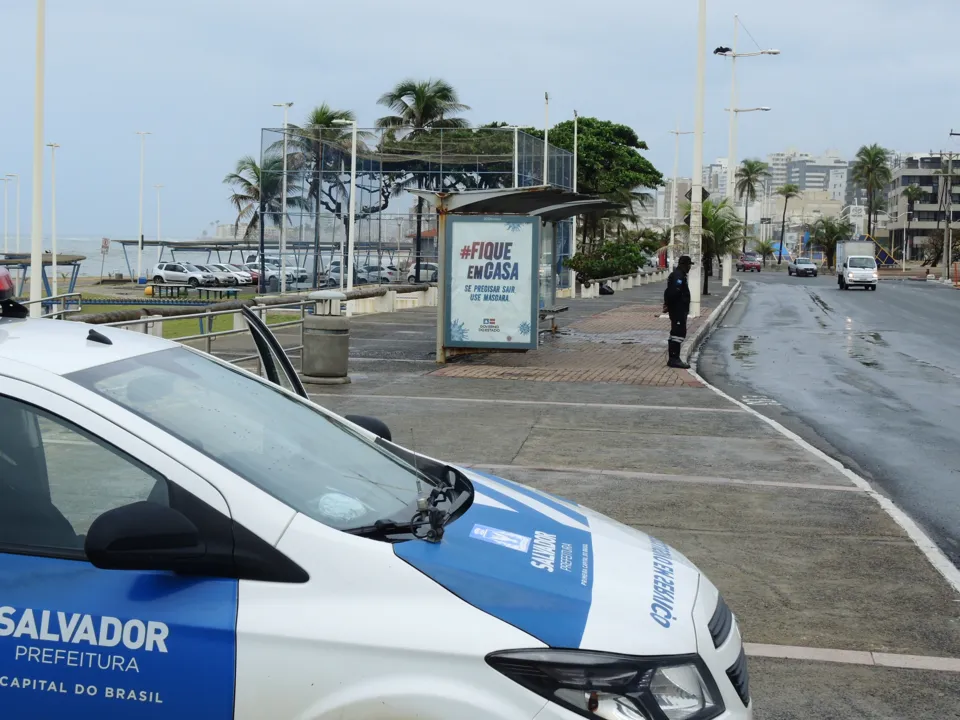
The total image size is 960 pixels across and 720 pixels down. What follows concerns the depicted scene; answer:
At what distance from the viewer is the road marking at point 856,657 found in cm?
511

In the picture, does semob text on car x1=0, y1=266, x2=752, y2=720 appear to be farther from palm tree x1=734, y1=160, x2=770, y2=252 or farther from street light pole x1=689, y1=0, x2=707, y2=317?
palm tree x1=734, y1=160, x2=770, y2=252

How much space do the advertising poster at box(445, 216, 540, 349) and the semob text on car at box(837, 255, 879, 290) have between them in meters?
40.2

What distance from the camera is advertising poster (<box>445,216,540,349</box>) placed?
18.1 meters

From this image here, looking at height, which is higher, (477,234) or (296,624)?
(477,234)

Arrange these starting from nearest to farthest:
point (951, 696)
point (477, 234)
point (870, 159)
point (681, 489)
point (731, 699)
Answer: point (731, 699)
point (951, 696)
point (681, 489)
point (477, 234)
point (870, 159)

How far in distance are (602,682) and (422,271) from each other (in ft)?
121

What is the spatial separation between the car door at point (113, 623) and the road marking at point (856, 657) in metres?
3.07

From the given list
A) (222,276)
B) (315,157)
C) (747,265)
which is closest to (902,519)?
(315,157)

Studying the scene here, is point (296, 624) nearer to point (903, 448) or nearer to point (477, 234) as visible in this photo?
point (903, 448)

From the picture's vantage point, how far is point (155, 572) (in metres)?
2.76

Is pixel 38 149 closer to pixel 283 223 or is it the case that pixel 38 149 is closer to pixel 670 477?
pixel 283 223

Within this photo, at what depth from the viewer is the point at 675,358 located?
18.1m

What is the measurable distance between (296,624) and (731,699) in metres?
1.17

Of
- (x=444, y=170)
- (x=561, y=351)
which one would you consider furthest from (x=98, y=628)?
A: (x=444, y=170)
